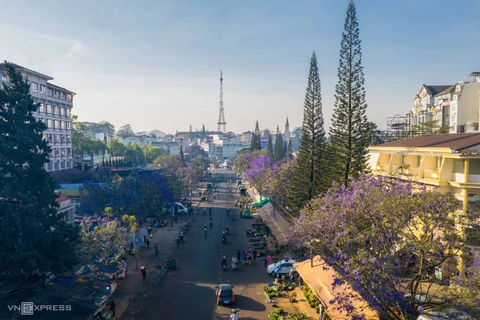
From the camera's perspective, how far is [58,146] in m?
48.3

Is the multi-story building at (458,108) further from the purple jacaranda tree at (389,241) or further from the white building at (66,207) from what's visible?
the white building at (66,207)

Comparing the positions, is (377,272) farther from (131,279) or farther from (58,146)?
(58,146)

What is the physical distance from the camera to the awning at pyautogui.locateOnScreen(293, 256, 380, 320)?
38.9 feet

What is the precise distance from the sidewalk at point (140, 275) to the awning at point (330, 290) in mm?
8568

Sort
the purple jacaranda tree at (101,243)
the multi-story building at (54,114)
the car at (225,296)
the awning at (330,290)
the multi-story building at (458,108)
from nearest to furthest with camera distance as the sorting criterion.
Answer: the awning at (330,290)
the car at (225,296)
the purple jacaranda tree at (101,243)
the multi-story building at (458,108)
the multi-story building at (54,114)

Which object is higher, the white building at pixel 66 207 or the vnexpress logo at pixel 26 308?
the white building at pixel 66 207

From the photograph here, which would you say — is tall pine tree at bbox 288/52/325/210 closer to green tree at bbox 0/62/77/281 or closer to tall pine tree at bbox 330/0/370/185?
tall pine tree at bbox 330/0/370/185

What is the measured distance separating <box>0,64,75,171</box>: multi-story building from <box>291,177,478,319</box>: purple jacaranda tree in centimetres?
3983

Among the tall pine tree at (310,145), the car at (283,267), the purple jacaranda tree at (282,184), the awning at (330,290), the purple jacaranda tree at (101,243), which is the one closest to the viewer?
the awning at (330,290)

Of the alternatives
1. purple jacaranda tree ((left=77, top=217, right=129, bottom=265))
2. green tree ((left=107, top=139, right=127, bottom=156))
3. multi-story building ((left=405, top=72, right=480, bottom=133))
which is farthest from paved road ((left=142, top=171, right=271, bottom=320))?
green tree ((left=107, top=139, right=127, bottom=156))

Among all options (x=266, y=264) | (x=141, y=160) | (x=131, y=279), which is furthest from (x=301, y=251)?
(x=141, y=160)

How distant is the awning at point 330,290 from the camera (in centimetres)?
1187

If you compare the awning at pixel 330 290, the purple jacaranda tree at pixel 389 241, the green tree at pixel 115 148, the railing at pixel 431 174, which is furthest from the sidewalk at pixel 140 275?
the green tree at pixel 115 148

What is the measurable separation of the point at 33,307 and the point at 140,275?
7.60m
